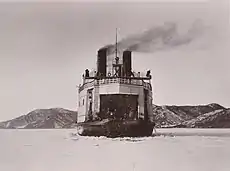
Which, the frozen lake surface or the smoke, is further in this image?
the smoke

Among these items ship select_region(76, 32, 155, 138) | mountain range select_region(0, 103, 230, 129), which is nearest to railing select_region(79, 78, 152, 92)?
ship select_region(76, 32, 155, 138)

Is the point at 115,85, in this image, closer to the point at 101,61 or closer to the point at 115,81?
the point at 115,81

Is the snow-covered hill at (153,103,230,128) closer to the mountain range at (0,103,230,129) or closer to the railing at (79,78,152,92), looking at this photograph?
the mountain range at (0,103,230,129)

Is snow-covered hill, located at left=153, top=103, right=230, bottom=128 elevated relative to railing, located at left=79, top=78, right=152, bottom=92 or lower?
lower

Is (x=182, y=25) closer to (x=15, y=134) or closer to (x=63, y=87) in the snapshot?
(x=63, y=87)

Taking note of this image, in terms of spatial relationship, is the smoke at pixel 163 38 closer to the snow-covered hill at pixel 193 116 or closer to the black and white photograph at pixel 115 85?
the black and white photograph at pixel 115 85

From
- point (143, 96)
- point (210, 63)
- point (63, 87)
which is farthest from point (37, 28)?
point (210, 63)

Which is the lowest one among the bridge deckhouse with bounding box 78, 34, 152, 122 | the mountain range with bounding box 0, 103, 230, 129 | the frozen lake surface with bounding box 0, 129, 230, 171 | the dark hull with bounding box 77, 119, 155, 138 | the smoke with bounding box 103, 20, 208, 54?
the frozen lake surface with bounding box 0, 129, 230, 171
